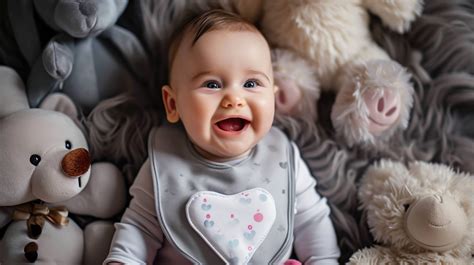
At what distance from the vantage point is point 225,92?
42.8 inches

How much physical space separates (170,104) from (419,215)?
1.77 ft

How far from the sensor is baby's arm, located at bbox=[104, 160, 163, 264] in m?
1.09

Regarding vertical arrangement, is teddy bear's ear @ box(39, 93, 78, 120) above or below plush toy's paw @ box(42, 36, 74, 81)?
below

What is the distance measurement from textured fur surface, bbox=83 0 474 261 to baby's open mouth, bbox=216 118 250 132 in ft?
0.49

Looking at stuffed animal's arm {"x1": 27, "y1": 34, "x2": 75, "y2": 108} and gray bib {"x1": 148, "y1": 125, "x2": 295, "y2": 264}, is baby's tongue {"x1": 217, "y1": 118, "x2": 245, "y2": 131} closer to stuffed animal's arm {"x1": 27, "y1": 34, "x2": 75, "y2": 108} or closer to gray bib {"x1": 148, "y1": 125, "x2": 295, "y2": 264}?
gray bib {"x1": 148, "y1": 125, "x2": 295, "y2": 264}

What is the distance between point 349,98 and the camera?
119 cm

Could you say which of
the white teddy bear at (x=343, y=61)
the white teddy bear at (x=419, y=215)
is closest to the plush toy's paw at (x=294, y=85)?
the white teddy bear at (x=343, y=61)

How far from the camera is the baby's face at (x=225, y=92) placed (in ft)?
3.55

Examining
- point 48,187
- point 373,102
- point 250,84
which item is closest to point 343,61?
point 373,102

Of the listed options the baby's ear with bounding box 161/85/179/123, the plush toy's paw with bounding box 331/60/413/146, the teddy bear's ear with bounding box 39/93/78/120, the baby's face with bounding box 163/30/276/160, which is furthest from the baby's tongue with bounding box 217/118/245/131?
the teddy bear's ear with bounding box 39/93/78/120

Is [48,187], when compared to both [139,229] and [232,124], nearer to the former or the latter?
[139,229]

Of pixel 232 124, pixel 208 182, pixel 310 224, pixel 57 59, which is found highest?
pixel 57 59

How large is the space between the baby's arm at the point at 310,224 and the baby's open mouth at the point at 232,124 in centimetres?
15

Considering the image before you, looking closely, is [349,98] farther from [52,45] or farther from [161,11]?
[52,45]
